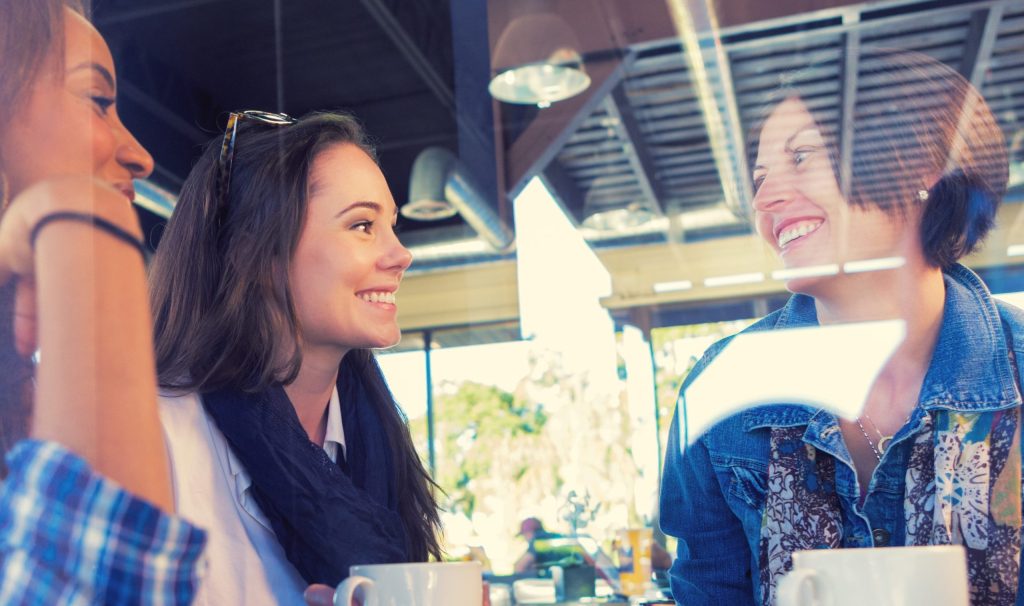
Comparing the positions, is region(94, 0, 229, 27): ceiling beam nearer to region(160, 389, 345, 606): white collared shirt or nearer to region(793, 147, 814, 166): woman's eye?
region(160, 389, 345, 606): white collared shirt

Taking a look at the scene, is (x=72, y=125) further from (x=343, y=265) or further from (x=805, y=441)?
(x=805, y=441)

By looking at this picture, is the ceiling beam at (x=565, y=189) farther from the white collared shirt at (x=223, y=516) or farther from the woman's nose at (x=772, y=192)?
Result: the white collared shirt at (x=223, y=516)

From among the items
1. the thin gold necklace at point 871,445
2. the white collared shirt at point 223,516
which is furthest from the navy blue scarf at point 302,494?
the thin gold necklace at point 871,445

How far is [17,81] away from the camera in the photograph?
67 cm

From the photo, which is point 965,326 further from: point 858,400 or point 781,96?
point 781,96

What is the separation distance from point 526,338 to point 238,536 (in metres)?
0.86

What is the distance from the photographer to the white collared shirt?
30.7 inches

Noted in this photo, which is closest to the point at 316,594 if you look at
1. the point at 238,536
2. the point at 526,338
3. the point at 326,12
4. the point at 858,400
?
the point at 238,536

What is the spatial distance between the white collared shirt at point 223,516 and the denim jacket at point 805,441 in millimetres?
444

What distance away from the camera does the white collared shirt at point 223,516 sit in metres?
0.78

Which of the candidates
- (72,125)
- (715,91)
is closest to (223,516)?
(72,125)

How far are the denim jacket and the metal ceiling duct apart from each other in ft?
1.88

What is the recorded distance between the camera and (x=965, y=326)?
91 centimetres

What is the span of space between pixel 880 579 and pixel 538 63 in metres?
1.05
